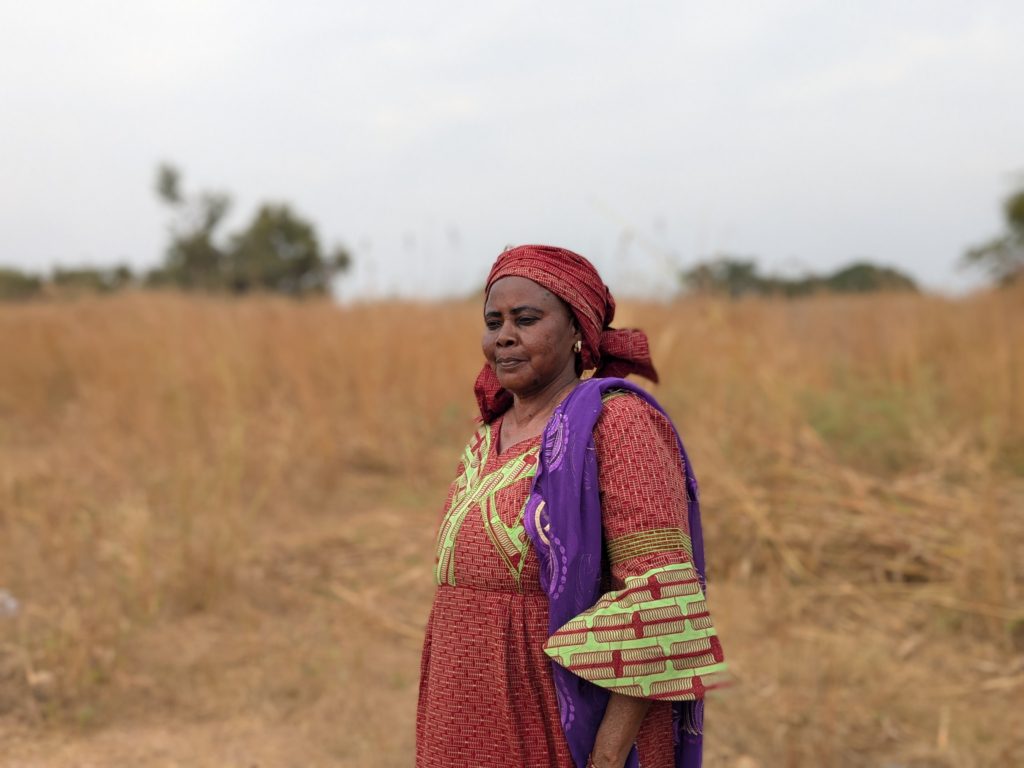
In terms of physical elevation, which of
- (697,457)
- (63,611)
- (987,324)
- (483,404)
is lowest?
(63,611)

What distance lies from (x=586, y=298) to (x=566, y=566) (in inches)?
17.4

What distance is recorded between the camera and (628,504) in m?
1.35

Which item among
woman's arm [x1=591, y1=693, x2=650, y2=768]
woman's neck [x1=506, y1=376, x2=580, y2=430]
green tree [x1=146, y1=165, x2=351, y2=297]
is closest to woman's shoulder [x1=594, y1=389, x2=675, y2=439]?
woman's neck [x1=506, y1=376, x2=580, y2=430]

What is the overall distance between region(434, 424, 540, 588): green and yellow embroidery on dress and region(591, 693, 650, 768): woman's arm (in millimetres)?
236

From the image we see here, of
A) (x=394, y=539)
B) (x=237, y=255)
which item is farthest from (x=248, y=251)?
(x=394, y=539)

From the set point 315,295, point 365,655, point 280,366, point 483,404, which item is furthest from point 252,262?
point 483,404

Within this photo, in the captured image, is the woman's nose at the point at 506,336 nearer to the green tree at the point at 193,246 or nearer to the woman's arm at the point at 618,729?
the woman's arm at the point at 618,729

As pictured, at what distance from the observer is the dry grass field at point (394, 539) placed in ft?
9.95

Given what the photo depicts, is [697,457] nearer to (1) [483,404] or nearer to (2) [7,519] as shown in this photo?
(1) [483,404]

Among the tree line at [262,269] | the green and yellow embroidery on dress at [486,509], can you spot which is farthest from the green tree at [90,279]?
the green and yellow embroidery on dress at [486,509]

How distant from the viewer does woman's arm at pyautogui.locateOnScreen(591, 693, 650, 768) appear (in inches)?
53.8

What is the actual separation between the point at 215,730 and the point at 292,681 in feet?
1.16

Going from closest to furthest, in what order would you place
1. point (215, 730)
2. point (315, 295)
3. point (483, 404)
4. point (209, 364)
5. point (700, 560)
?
point (700, 560) → point (483, 404) → point (215, 730) → point (209, 364) → point (315, 295)

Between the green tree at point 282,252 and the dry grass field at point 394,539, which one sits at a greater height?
the green tree at point 282,252
